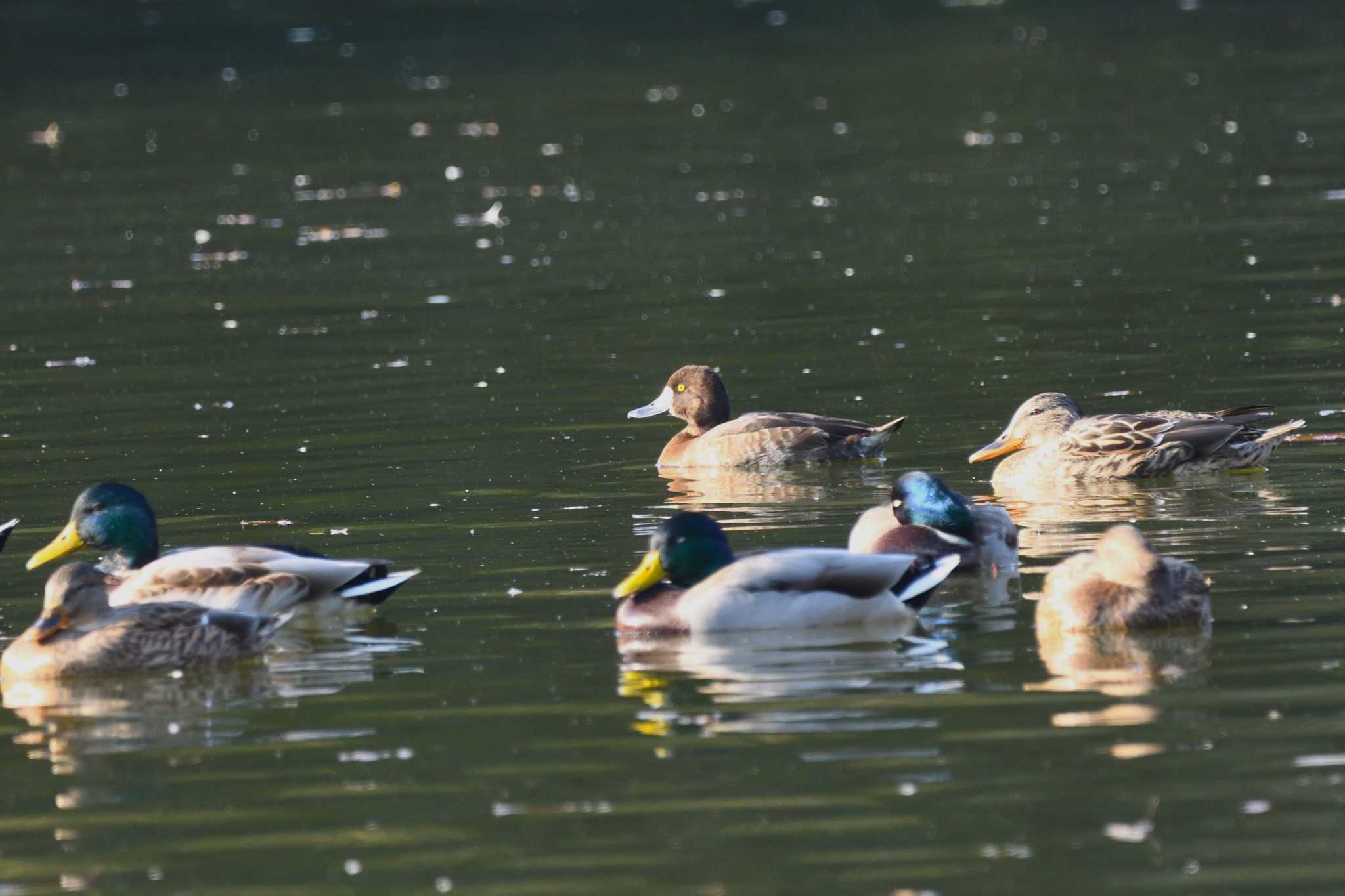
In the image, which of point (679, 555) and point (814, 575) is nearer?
point (814, 575)

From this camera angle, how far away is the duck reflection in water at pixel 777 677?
8.46 m

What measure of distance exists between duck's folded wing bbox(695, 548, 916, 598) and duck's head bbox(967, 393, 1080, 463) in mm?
4112

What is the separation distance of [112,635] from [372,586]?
127 centimetres

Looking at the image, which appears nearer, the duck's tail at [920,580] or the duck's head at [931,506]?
the duck's tail at [920,580]

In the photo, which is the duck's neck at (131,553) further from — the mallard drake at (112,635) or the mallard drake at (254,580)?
the mallard drake at (112,635)

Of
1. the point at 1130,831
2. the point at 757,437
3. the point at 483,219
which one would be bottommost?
the point at 1130,831

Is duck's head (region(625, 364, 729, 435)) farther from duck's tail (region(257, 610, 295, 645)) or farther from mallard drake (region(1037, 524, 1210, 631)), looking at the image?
mallard drake (region(1037, 524, 1210, 631))

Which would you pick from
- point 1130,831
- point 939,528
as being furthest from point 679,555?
point 1130,831

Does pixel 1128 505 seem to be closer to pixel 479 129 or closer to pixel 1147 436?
pixel 1147 436

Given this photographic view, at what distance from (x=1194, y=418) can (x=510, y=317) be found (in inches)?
332

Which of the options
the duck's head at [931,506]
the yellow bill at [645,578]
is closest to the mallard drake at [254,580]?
the yellow bill at [645,578]

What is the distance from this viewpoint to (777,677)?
9.16 m

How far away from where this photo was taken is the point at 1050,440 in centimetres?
1381

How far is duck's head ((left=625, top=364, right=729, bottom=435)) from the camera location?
51.6ft
